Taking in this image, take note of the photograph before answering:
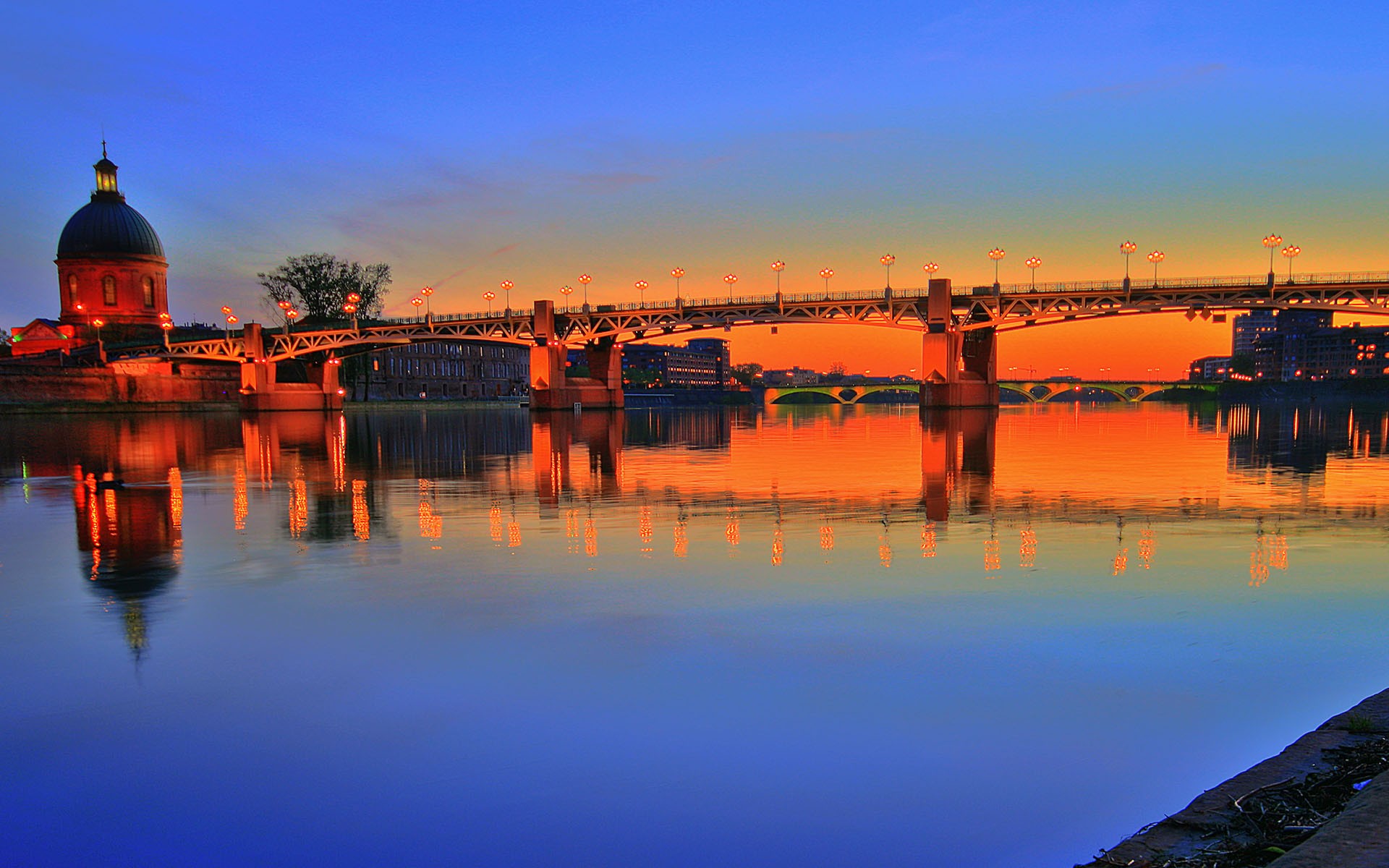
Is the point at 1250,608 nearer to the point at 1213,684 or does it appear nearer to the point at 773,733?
the point at 1213,684

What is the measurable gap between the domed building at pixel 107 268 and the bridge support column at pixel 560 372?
238 ft

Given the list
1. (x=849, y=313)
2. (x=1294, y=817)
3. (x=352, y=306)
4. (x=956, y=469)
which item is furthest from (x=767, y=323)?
(x=1294, y=817)

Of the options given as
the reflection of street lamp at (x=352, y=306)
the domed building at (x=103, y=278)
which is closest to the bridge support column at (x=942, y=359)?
the reflection of street lamp at (x=352, y=306)

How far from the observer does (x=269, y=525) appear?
1677 cm

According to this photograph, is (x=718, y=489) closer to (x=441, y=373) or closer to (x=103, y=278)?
(x=103, y=278)

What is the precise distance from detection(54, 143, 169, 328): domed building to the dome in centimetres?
11

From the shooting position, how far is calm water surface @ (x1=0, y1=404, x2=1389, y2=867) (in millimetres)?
5355

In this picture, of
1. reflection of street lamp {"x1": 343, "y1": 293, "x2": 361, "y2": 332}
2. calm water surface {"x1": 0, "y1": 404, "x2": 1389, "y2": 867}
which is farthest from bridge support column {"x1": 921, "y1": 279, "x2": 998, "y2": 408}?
calm water surface {"x1": 0, "y1": 404, "x2": 1389, "y2": 867}

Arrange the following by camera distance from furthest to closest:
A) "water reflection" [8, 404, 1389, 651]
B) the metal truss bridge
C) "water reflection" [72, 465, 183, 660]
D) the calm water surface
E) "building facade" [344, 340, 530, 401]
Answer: "building facade" [344, 340, 530, 401] < the metal truss bridge < "water reflection" [8, 404, 1389, 651] < "water reflection" [72, 465, 183, 660] < the calm water surface

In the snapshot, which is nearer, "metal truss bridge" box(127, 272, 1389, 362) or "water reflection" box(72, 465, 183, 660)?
"water reflection" box(72, 465, 183, 660)

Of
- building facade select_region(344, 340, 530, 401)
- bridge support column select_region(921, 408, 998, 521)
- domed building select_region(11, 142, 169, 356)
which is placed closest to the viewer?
bridge support column select_region(921, 408, 998, 521)

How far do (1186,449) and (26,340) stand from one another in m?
154

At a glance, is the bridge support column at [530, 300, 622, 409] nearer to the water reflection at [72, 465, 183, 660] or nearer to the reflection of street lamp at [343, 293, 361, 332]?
the reflection of street lamp at [343, 293, 361, 332]

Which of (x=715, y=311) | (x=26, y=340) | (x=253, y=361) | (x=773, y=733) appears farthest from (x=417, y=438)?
(x=26, y=340)
